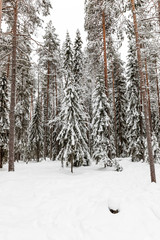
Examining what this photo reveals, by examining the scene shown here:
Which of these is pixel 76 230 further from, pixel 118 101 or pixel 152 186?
pixel 118 101

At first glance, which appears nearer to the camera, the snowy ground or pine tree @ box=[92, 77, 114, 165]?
the snowy ground

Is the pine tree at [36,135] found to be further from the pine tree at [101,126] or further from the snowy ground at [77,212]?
the snowy ground at [77,212]

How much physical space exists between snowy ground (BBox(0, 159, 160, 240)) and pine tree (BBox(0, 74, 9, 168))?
5.63 m

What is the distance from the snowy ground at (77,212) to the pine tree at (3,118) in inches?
221

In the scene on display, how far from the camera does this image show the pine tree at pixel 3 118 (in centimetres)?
1198

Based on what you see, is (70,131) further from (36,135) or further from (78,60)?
(36,135)

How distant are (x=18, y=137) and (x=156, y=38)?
17.1 metres

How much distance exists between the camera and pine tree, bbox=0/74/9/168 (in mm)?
11983

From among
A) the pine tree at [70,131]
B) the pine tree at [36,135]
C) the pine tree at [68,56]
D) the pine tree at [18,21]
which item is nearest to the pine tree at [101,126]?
the pine tree at [70,131]

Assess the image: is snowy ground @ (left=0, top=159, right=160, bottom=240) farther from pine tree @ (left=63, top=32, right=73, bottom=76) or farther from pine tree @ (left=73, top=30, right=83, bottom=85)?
pine tree @ (left=63, top=32, right=73, bottom=76)

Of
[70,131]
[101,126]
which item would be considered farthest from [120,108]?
[70,131]

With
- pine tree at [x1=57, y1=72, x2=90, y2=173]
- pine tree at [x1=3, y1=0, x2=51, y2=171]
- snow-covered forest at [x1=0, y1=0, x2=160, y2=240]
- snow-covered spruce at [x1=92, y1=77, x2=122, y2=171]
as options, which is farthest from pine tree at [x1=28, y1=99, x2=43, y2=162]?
pine tree at [x1=3, y1=0, x2=51, y2=171]

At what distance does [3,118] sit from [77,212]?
10091 mm

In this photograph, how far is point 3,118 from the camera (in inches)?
490
